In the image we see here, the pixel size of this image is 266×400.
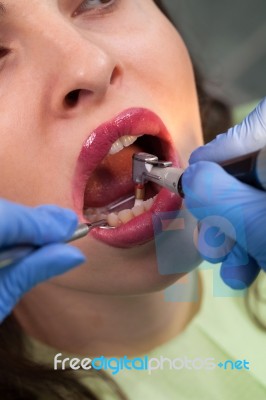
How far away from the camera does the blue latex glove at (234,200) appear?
0.63 meters

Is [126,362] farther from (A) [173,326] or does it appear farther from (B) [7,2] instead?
(B) [7,2]

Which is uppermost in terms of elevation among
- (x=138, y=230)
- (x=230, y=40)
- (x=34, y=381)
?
(x=138, y=230)

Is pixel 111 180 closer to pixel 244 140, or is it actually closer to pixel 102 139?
pixel 102 139

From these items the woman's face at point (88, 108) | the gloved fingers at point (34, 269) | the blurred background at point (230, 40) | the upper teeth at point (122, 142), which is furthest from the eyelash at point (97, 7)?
the blurred background at point (230, 40)

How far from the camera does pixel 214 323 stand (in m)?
1.08

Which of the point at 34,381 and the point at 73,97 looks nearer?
the point at 73,97

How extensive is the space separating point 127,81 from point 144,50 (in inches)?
3.1

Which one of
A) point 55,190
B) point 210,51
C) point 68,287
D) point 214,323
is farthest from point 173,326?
point 210,51

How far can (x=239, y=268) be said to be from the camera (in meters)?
0.74

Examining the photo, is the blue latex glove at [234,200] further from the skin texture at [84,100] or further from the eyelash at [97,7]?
the eyelash at [97,7]

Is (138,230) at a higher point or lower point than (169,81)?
lower

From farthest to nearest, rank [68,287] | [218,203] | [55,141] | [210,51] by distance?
[210,51] → [68,287] → [55,141] → [218,203]

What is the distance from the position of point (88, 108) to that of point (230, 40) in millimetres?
1203

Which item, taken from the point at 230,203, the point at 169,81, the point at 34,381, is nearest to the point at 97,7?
the point at 169,81
